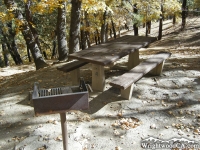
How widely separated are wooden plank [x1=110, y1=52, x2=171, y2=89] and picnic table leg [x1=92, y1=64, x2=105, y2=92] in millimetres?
653

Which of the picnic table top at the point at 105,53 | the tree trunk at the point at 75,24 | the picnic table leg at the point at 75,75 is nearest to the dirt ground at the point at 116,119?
the picnic table leg at the point at 75,75

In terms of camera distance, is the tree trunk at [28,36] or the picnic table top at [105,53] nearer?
the picnic table top at [105,53]

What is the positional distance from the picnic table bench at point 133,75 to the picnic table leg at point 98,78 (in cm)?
58

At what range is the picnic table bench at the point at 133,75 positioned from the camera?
156 inches

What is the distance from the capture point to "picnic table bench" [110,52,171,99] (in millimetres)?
3966

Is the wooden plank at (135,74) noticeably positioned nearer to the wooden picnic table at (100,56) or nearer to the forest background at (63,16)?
the wooden picnic table at (100,56)

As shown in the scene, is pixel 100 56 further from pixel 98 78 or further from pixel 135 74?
pixel 135 74

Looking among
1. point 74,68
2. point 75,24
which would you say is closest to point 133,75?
point 74,68

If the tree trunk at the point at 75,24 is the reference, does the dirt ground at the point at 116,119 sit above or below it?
below

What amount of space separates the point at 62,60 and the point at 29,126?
17.1 ft

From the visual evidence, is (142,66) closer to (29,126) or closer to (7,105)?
(29,126)

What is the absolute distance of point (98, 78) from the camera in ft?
16.1

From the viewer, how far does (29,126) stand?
388cm

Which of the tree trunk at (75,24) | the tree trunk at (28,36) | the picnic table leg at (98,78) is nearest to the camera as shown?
the picnic table leg at (98,78)
